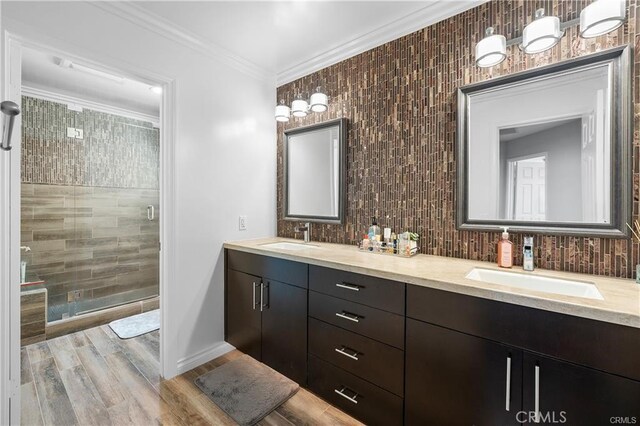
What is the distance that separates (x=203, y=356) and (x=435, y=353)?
1.81m

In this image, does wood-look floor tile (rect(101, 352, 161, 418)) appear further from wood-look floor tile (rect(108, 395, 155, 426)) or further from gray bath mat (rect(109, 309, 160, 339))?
gray bath mat (rect(109, 309, 160, 339))

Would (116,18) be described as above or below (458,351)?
Result: above

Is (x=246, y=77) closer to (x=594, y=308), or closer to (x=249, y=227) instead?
(x=249, y=227)

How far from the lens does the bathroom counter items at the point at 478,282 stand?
0.92 m

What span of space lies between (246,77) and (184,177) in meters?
1.10

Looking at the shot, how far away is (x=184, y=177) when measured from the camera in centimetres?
209

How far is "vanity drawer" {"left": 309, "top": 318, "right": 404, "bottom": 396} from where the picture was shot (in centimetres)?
137

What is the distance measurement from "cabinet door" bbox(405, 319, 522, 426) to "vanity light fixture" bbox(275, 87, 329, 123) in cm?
A: 178

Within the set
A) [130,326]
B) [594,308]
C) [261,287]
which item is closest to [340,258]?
[261,287]

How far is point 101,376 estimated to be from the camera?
201 cm

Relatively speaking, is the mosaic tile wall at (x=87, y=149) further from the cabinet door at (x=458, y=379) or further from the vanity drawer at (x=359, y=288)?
the cabinet door at (x=458, y=379)

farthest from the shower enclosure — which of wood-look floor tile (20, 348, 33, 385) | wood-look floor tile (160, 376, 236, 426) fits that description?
wood-look floor tile (160, 376, 236, 426)

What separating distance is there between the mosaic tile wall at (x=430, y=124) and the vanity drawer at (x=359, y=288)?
62 cm

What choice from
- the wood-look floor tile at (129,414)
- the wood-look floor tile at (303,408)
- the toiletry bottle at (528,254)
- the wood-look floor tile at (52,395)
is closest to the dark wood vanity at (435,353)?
the wood-look floor tile at (303,408)
